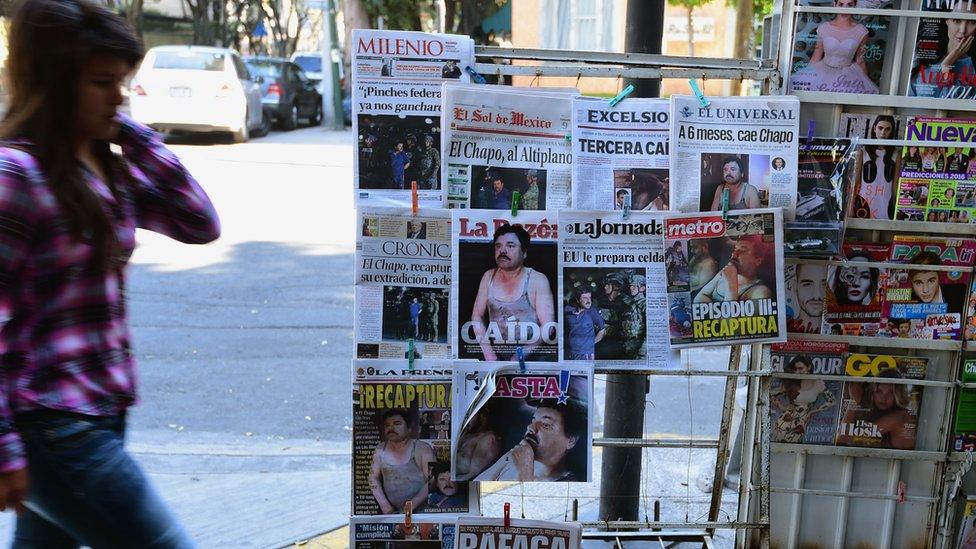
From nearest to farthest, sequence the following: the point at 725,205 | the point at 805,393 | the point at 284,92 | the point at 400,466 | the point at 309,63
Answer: the point at 725,205 → the point at 400,466 → the point at 805,393 → the point at 284,92 → the point at 309,63

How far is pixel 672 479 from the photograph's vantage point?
4.20m

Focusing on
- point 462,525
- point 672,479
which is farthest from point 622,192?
point 672,479

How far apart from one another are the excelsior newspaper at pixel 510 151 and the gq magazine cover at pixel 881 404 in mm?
1141

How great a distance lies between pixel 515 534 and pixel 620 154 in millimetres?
1159

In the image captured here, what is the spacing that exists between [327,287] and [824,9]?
17.8 feet

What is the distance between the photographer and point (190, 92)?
15828mm

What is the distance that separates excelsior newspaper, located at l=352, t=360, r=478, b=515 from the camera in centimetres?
272

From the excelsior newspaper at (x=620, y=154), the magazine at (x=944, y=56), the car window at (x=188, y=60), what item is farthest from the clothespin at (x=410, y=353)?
the car window at (x=188, y=60)

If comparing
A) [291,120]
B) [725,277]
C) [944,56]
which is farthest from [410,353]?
[291,120]

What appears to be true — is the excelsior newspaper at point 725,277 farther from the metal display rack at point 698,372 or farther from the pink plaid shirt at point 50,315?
the pink plaid shirt at point 50,315

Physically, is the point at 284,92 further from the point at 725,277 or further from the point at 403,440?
the point at 725,277

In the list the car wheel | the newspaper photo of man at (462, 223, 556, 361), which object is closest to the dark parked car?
the car wheel

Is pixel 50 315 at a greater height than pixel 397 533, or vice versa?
pixel 50 315

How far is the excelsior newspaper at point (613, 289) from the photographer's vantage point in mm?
2686
